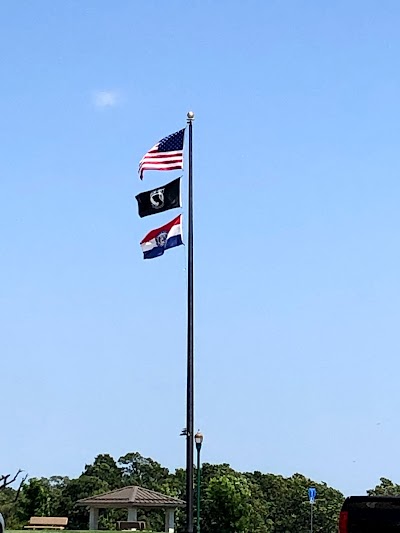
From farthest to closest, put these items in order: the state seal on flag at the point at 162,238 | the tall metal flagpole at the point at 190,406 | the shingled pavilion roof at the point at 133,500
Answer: the shingled pavilion roof at the point at 133,500 → the state seal on flag at the point at 162,238 → the tall metal flagpole at the point at 190,406

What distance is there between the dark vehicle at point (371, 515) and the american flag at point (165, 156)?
15.6 metres

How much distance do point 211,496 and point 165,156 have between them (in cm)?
7383

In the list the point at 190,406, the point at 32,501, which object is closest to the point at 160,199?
the point at 190,406

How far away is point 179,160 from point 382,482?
3971 inches

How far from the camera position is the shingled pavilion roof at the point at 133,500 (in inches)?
2426

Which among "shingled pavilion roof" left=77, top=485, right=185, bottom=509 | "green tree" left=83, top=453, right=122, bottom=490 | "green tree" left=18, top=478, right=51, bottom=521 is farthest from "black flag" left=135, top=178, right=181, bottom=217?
"green tree" left=83, top=453, right=122, bottom=490

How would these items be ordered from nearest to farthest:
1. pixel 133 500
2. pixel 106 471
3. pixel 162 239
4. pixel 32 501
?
pixel 162 239 < pixel 133 500 < pixel 32 501 < pixel 106 471

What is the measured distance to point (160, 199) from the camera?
24234mm

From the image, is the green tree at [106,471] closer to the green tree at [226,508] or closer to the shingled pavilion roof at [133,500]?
the green tree at [226,508]

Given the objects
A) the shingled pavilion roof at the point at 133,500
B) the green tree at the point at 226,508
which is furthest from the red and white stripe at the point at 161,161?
the green tree at the point at 226,508

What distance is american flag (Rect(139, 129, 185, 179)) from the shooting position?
24.2 meters

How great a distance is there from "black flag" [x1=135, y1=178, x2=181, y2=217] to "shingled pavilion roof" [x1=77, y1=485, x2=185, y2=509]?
128ft

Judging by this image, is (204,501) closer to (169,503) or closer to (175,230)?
(169,503)

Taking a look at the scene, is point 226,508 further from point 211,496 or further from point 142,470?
point 142,470
